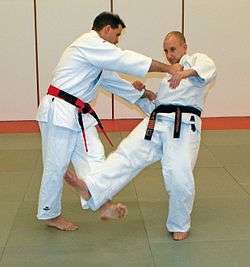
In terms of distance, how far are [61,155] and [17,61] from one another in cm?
503

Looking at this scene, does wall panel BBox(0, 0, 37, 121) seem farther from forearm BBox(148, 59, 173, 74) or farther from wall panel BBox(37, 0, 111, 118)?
forearm BBox(148, 59, 173, 74)

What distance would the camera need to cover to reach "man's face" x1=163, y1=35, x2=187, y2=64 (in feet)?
13.5

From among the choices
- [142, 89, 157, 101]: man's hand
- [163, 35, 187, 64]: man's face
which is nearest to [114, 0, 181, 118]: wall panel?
[142, 89, 157, 101]: man's hand

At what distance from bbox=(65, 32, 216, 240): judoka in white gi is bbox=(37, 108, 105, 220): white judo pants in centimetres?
8

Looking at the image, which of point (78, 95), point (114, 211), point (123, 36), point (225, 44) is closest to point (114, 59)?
point (78, 95)

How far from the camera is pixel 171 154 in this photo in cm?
404

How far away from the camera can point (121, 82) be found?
14.4 ft

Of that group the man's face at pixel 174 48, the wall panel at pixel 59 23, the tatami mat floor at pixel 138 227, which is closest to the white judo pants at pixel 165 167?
the tatami mat floor at pixel 138 227

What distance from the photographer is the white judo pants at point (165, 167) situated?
158 inches

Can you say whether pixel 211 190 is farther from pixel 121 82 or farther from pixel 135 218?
pixel 121 82

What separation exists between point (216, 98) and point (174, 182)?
528 cm

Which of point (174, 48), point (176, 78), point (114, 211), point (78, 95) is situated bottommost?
point (114, 211)

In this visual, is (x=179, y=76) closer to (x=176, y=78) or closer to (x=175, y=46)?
(x=176, y=78)

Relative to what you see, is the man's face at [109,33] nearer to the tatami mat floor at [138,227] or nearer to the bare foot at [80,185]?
the bare foot at [80,185]
